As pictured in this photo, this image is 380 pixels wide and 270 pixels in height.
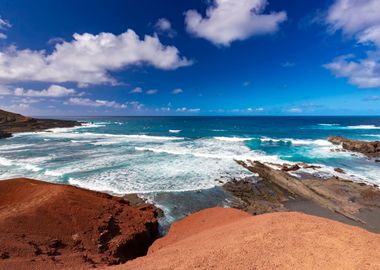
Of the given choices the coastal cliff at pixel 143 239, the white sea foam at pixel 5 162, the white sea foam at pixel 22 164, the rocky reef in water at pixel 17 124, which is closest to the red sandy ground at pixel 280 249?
the coastal cliff at pixel 143 239

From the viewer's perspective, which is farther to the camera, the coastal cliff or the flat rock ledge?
the flat rock ledge

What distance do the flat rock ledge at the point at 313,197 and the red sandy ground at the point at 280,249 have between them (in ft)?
25.3

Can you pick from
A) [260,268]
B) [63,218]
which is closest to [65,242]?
[63,218]

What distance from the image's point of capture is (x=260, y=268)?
653cm

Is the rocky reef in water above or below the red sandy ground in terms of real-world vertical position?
above

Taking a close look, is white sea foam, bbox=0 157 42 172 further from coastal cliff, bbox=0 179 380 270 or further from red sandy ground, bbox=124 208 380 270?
red sandy ground, bbox=124 208 380 270

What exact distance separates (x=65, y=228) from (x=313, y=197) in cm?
1671

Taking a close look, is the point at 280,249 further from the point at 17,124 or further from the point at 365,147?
the point at 17,124

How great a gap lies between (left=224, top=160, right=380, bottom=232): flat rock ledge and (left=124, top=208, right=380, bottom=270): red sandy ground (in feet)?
25.3

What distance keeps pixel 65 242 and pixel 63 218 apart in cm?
155

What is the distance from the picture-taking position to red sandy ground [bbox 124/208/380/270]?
6.70 m

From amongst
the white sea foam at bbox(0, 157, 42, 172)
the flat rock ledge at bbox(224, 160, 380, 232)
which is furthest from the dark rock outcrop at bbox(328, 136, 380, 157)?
the white sea foam at bbox(0, 157, 42, 172)

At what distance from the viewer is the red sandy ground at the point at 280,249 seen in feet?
22.0

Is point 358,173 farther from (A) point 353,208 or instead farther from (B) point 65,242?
(B) point 65,242
